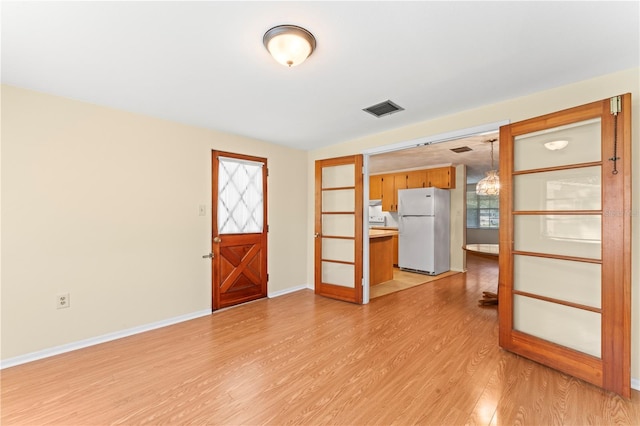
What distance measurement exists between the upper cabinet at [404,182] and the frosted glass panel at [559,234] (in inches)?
146

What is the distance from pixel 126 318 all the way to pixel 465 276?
5.79m

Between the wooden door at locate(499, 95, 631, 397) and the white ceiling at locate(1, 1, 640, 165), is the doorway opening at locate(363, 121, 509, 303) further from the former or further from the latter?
the wooden door at locate(499, 95, 631, 397)

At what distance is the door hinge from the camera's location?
190 cm

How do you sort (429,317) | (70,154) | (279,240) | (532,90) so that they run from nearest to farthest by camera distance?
(532,90) → (70,154) → (429,317) → (279,240)

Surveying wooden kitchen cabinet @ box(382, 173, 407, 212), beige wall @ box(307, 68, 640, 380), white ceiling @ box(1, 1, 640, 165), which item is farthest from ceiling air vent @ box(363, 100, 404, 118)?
wooden kitchen cabinet @ box(382, 173, 407, 212)

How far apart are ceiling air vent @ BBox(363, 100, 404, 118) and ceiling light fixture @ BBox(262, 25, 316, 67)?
1200mm

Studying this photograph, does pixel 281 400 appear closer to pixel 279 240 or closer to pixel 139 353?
pixel 139 353

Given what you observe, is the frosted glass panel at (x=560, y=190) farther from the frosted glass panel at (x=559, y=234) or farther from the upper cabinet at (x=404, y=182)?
the upper cabinet at (x=404, y=182)

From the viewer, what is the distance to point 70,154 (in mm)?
2592

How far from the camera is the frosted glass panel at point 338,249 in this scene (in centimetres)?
409

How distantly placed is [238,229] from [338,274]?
1641mm

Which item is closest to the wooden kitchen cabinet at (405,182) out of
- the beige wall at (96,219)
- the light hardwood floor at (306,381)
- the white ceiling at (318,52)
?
the white ceiling at (318,52)

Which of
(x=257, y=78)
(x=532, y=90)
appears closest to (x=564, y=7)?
(x=532, y=90)

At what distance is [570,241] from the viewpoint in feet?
7.17
